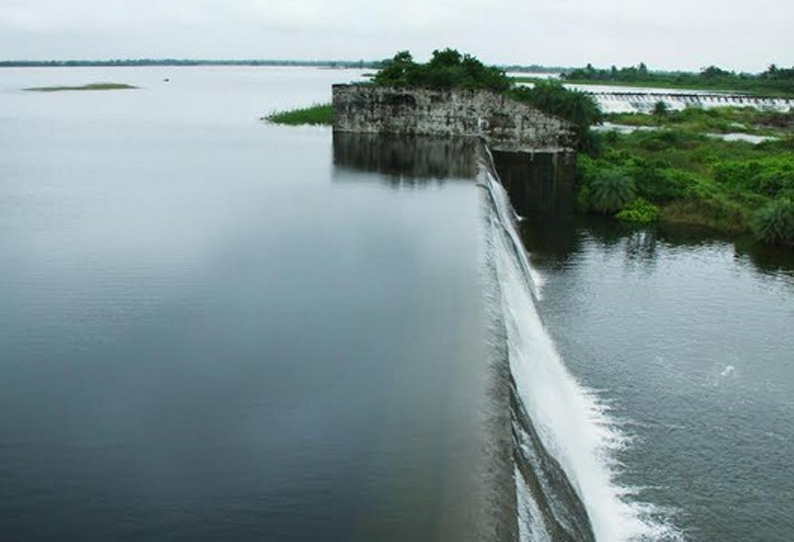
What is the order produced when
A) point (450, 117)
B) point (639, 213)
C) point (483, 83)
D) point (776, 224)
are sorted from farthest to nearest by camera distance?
point (483, 83), point (450, 117), point (639, 213), point (776, 224)

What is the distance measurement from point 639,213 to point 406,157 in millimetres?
9588

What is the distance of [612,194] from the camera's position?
3166 centimetres

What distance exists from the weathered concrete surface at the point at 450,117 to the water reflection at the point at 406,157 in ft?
2.54

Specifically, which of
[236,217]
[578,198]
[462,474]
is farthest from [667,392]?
[578,198]

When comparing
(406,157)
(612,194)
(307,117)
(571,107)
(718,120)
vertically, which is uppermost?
(571,107)

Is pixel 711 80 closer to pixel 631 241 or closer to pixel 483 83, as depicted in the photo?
pixel 483 83

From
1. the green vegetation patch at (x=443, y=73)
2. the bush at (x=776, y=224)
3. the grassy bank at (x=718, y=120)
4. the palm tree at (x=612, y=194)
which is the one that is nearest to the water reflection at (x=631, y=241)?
the bush at (x=776, y=224)

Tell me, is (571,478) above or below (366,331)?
below

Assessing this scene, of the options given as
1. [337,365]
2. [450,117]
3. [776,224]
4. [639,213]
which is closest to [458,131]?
[450,117]

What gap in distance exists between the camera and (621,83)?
131250 millimetres

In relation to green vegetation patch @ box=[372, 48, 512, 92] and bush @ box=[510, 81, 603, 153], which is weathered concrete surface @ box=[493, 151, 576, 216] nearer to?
bush @ box=[510, 81, 603, 153]

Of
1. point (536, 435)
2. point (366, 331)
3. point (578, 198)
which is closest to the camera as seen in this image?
point (536, 435)

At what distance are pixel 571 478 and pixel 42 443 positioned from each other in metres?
6.71

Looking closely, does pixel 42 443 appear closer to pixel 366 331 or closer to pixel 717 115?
pixel 366 331
